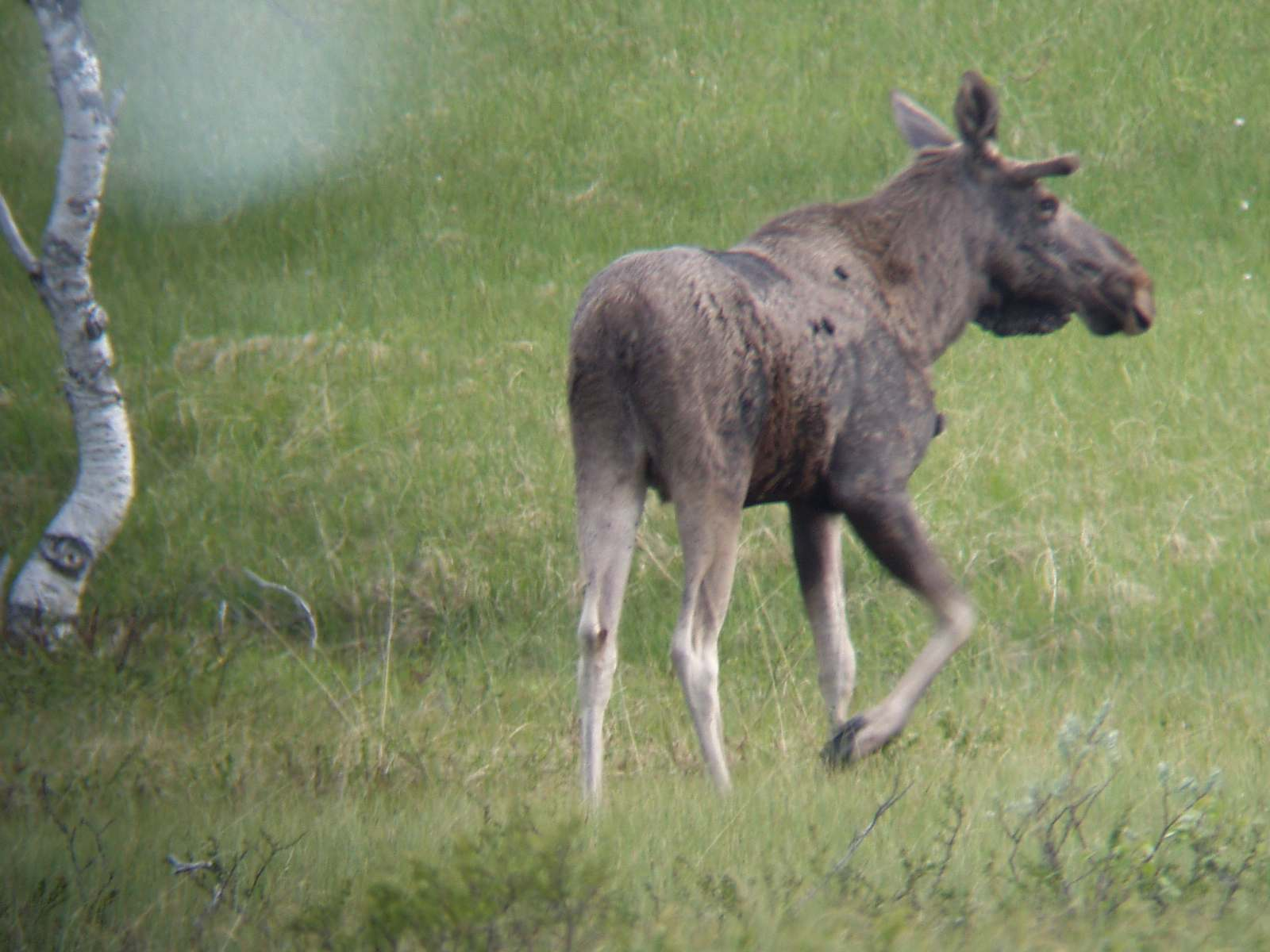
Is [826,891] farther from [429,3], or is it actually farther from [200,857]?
[429,3]

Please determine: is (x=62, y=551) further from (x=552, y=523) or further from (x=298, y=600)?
(x=552, y=523)

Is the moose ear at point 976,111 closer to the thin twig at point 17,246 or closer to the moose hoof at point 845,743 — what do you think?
the moose hoof at point 845,743

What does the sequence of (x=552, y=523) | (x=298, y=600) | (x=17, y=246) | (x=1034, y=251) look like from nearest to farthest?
(x=1034, y=251), (x=17, y=246), (x=298, y=600), (x=552, y=523)

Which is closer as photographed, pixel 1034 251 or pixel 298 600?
pixel 1034 251

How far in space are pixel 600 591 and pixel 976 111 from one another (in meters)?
2.31

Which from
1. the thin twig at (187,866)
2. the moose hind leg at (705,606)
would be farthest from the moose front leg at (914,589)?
the thin twig at (187,866)

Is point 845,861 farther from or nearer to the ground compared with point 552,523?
farther from the ground

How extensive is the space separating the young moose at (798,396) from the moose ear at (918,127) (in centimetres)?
29

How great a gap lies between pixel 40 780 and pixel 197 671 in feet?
5.39

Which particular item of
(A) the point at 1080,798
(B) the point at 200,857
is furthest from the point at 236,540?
(A) the point at 1080,798

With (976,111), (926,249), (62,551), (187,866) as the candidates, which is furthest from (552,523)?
(187,866)

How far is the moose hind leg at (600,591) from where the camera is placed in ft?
17.1

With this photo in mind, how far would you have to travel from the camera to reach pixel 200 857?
4.66m

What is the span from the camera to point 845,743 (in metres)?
5.26
